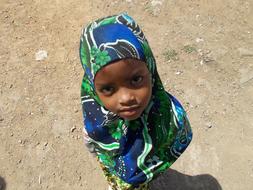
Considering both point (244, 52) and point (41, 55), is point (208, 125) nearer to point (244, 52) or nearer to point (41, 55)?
point (244, 52)

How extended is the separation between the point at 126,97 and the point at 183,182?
64.3 inches

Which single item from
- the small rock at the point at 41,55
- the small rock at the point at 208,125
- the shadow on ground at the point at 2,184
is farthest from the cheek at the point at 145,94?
the small rock at the point at 41,55

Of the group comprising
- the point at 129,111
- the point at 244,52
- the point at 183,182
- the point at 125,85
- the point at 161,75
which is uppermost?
the point at 125,85

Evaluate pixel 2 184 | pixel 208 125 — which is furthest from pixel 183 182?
pixel 2 184

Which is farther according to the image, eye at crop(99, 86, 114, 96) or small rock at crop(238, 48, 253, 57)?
small rock at crop(238, 48, 253, 57)

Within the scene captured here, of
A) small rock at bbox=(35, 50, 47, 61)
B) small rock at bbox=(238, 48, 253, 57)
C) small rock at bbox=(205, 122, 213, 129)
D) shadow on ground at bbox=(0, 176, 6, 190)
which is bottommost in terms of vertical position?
shadow on ground at bbox=(0, 176, 6, 190)

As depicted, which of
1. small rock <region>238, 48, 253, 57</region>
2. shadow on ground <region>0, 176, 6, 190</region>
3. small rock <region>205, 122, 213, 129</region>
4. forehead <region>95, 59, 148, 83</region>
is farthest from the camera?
small rock <region>238, 48, 253, 57</region>

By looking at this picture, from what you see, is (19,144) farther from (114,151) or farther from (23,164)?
(114,151)

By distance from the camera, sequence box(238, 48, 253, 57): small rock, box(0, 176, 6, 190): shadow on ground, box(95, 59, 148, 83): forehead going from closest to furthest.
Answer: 1. box(95, 59, 148, 83): forehead
2. box(0, 176, 6, 190): shadow on ground
3. box(238, 48, 253, 57): small rock

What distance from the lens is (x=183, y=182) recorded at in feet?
11.0

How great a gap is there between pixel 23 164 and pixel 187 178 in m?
1.26

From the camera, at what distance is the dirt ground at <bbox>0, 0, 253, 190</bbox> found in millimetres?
3395

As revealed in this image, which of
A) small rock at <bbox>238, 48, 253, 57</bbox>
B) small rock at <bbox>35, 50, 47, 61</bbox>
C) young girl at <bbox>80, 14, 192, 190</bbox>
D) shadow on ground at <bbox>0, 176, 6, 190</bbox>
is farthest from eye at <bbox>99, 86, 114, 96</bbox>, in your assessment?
small rock at <bbox>238, 48, 253, 57</bbox>

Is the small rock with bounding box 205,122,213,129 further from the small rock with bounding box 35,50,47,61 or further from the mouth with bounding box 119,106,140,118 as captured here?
the mouth with bounding box 119,106,140,118
